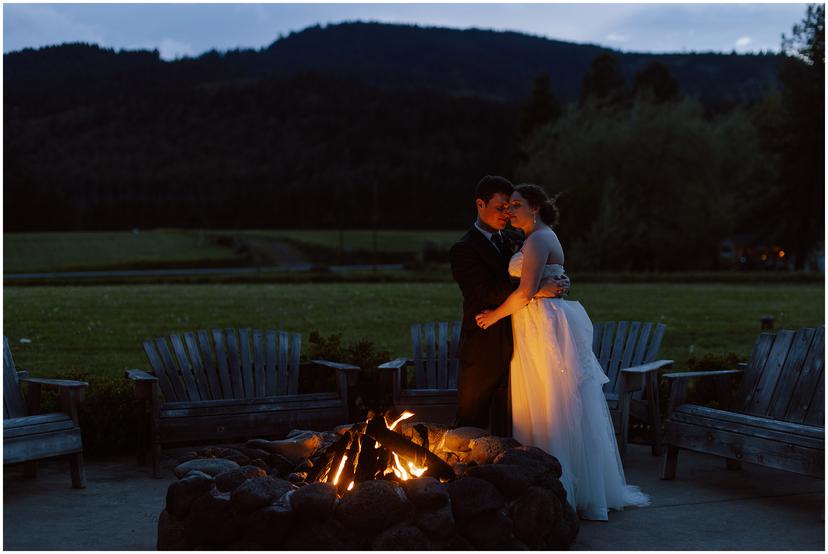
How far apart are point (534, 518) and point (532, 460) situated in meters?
0.50

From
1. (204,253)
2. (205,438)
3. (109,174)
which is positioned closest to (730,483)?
(205,438)

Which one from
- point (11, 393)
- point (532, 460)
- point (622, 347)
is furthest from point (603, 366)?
point (11, 393)

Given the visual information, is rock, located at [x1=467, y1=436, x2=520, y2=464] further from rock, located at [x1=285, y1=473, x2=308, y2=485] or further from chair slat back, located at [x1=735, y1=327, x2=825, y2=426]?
chair slat back, located at [x1=735, y1=327, x2=825, y2=426]

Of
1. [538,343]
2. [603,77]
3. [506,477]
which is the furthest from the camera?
[603,77]

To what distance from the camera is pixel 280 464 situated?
612 cm

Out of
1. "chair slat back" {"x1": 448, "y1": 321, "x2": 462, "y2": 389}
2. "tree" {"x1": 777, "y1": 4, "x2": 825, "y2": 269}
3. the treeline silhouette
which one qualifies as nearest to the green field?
the treeline silhouette

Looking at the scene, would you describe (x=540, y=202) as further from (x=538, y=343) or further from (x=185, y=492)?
(x=185, y=492)

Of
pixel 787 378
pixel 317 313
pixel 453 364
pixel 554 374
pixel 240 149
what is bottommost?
pixel 317 313

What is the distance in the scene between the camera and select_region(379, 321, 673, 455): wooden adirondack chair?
7.48 metres

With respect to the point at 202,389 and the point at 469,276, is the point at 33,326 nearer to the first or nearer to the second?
the point at 202,389

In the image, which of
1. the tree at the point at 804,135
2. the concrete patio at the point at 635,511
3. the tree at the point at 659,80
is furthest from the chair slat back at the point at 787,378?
the tree at the point at 659,80

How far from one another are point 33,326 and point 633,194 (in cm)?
3456

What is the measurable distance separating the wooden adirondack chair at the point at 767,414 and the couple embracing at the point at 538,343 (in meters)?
0.71

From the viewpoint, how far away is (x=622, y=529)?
5629mm
